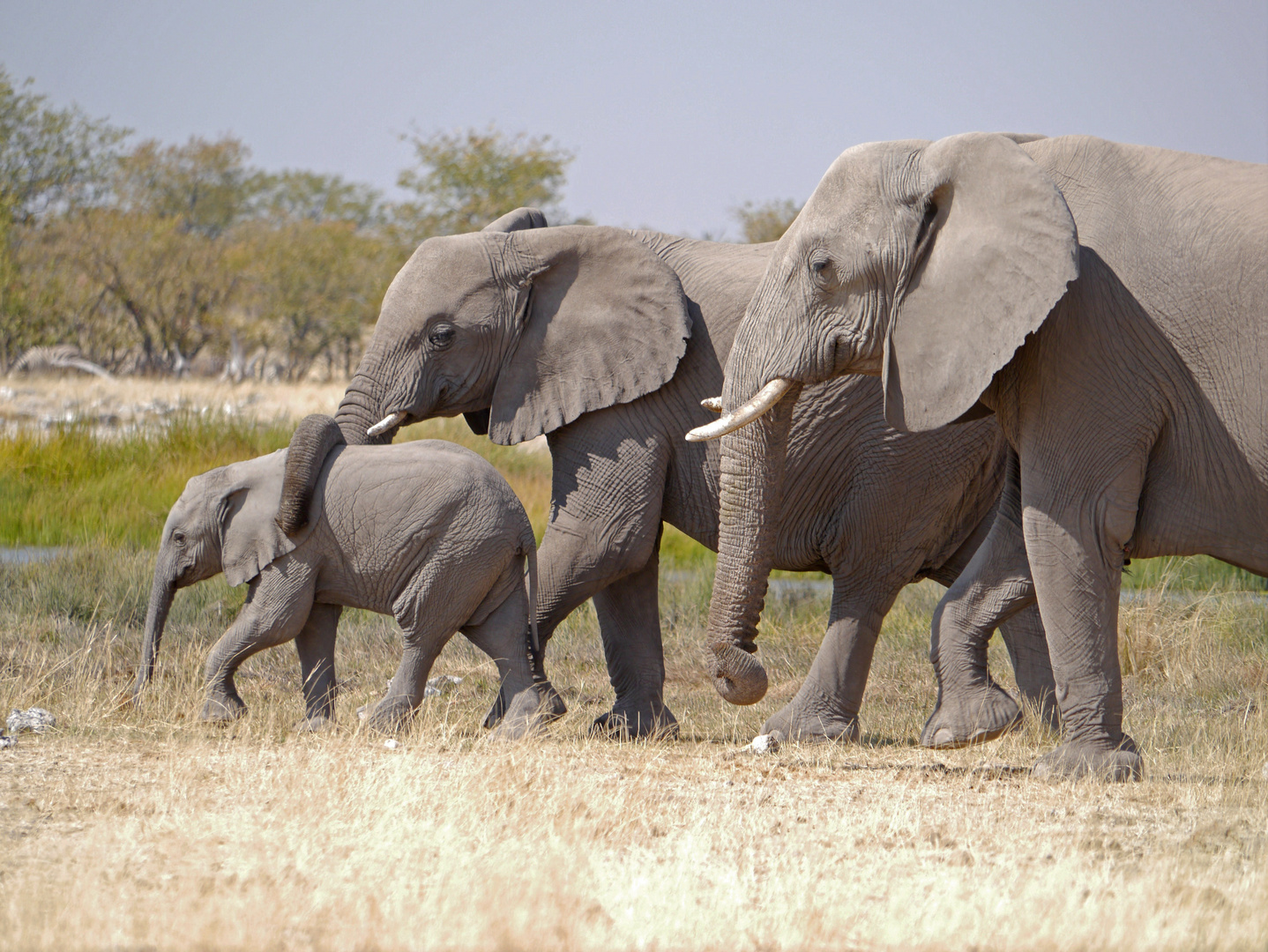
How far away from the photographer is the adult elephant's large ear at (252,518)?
20.6 feet

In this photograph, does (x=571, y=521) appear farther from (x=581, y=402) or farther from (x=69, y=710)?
(x=69, y=710)

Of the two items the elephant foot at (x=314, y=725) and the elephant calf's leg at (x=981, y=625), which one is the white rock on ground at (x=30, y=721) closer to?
the elephant foot at (x=314, y=725)

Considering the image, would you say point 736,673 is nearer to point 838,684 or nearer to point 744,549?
point 744,549

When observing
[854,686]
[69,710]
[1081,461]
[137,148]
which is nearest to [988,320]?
[1081,461]

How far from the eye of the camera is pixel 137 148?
177ft

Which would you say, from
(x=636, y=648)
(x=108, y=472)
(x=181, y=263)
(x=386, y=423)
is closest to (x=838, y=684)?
(x=636, y=648)

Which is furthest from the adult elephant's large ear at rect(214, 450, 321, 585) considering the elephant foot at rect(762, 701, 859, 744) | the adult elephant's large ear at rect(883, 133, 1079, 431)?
the adult elephant's large ear at rect(883, 133, 1079, 431)

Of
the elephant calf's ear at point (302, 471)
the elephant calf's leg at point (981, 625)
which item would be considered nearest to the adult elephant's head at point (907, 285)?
the elephant calf's leg at point (981, 625)

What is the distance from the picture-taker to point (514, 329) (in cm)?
693

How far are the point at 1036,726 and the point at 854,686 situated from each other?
86 cm

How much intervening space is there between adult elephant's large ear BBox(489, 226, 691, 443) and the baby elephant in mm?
528

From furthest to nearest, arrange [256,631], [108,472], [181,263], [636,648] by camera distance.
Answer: [181,263], [108,472], [636,648], [256,631]

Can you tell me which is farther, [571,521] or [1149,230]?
[571,521]

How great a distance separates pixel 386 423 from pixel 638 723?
72.8 inches
